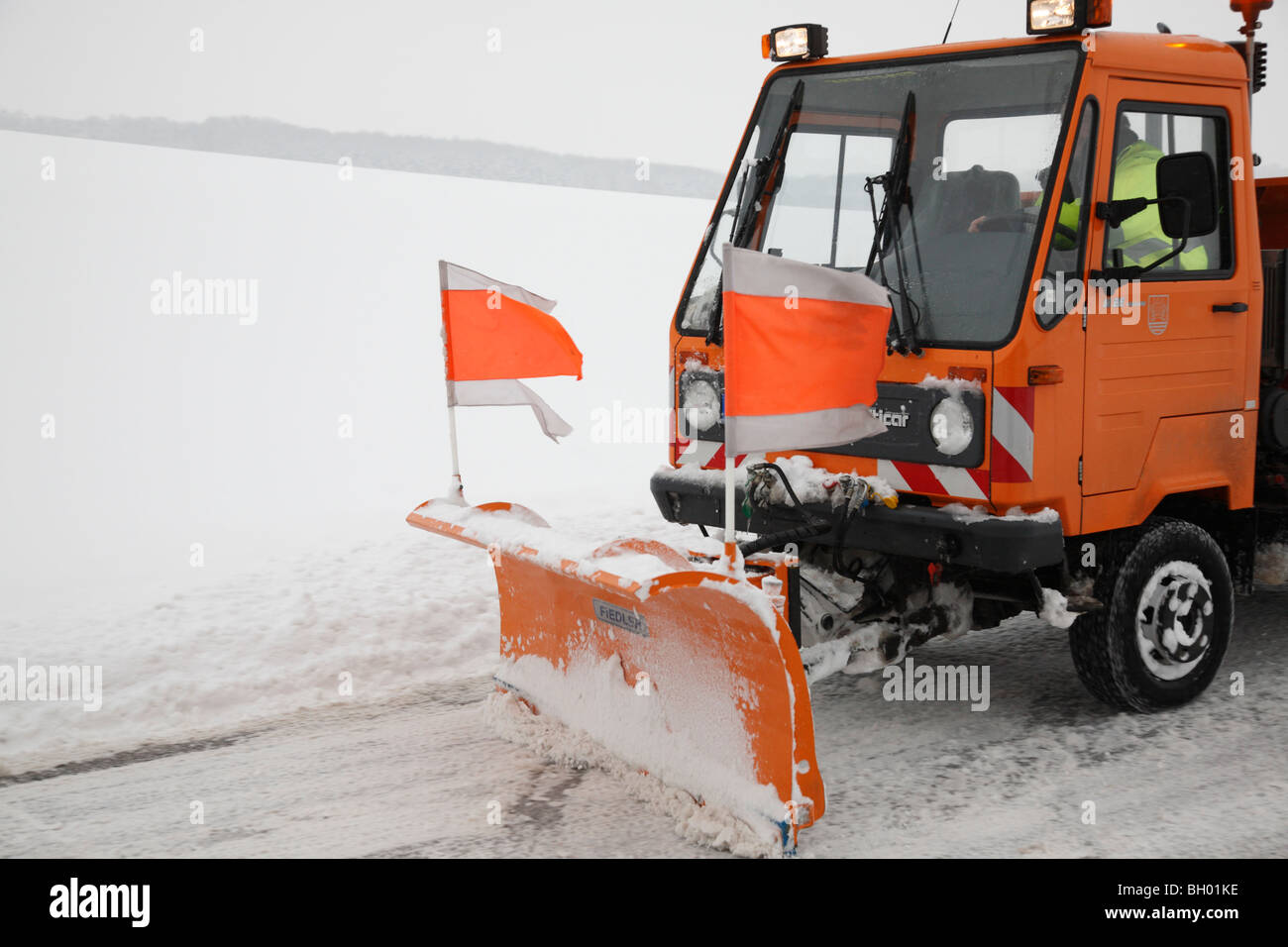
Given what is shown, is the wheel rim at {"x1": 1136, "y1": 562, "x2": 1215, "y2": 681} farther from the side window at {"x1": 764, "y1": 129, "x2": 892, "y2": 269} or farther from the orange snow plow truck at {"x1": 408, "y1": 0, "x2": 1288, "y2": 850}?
the side window at {"x1": 764, "y1": 129, "x2": 892, "y2": 269}

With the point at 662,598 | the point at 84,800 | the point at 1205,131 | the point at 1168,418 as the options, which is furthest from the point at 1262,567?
the point at 84,800

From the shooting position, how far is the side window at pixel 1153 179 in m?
4.45

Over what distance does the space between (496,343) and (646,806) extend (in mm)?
1913

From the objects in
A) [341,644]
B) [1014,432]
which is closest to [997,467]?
[1014,432]

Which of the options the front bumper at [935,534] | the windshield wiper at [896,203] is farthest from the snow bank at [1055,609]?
the windshield wiper at [896,203]

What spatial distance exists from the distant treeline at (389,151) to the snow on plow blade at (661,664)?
1384 cm

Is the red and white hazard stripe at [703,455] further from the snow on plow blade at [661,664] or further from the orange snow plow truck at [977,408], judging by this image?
the snow on plow blade at [661,664]

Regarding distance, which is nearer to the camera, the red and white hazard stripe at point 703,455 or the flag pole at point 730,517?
the flag pole at point 730,517

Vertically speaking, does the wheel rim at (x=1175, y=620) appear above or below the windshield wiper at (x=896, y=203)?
below

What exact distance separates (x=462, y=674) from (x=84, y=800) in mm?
1829

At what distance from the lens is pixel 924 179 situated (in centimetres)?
470

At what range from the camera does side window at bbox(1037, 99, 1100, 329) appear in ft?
14.0

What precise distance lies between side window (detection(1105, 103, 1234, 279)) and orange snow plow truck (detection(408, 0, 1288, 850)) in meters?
0.01

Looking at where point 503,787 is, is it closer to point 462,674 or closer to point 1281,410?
point 462,674
